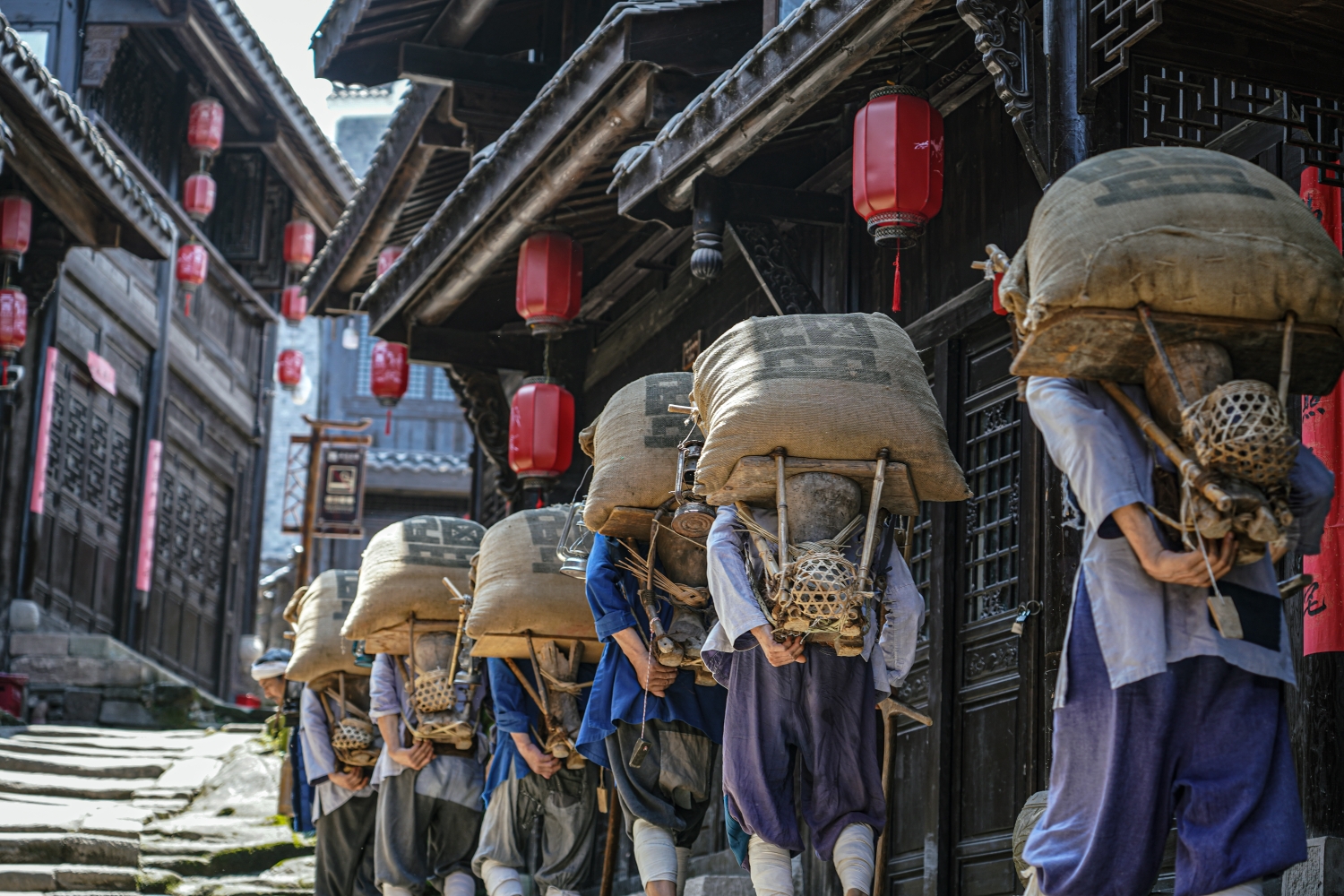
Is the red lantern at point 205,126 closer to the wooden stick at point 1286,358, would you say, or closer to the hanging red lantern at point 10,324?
the hanging red lantern at point 10,324

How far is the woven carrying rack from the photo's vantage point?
3.79m

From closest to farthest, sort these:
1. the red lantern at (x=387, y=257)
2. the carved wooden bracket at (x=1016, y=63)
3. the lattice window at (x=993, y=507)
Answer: the carved wooden bracket at (x=1016, y=63)
the lattice window at (x=993, y=507)
the red lantern at (x=387, y=257)

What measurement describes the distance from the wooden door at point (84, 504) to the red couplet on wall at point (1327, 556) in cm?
1610

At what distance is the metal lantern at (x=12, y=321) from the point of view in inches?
678

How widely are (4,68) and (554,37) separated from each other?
5076 millimetres

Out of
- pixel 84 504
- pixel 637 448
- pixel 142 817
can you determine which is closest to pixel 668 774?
pixel 637 448

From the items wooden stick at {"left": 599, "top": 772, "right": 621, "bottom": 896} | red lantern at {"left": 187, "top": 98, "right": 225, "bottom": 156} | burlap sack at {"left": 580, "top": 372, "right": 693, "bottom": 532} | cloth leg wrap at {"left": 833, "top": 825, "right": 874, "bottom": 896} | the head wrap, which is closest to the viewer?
cloth leg wrap at {"left": 833, "top": 825, "right": 874, "bottom": 896}

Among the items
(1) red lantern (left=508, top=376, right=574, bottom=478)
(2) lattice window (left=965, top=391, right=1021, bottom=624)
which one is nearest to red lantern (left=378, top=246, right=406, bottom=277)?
(1) red lantern (left=508, top=376, right=574, bottom=478)

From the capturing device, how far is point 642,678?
6.25 metres

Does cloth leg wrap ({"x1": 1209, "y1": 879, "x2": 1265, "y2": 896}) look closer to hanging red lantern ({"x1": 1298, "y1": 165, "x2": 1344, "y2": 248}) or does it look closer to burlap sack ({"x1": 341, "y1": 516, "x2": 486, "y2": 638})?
hanging red lantern ({"x1": 1298, "y1": 165, "x2": 1344, "y2": 248})

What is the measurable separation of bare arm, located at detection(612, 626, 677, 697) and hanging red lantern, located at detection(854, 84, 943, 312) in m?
1.85

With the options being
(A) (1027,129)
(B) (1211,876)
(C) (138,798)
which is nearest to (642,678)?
(A) (1027,129)

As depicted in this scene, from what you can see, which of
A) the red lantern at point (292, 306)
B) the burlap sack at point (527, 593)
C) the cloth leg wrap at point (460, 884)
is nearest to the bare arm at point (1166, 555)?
the burlap sack at point (527, 593)

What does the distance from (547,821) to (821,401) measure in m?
2.92
